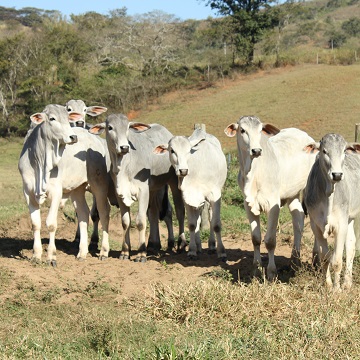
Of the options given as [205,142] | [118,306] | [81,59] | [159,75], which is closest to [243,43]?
[159,75]

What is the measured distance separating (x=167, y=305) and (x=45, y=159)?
333 centimetres

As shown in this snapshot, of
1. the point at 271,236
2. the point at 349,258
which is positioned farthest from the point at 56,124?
the point at 349,258

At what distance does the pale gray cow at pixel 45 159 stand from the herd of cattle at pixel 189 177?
0.04 feet

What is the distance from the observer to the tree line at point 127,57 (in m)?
40.2

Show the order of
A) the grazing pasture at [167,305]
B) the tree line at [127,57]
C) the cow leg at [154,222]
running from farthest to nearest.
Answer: the tree line at [127,57] → the cow leg at [154,222] → the grazing pasture at [167,305]

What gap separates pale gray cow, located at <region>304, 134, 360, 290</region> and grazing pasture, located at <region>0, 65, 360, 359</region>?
0.76ft

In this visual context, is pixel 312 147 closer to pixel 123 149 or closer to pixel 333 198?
pixel 333 198

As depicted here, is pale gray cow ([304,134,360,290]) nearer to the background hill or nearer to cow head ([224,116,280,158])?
cow head ([224,116,280,158])

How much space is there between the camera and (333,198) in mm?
7617

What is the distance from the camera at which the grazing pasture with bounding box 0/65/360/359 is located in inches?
226

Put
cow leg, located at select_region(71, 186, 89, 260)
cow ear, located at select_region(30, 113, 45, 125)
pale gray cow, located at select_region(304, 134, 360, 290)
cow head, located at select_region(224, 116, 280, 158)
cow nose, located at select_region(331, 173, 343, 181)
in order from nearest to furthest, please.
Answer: cow nose, located at select_region(331, 173, 343, 181) → pale gray cow, located at select_region(304, 134, 360, 290) → cow head, located at select_region(224, 116, 280, 158) → cow ear, located at select_region(30, 113, 45, 125) → cow leg, located at select_region(71, 186, 89, 260)

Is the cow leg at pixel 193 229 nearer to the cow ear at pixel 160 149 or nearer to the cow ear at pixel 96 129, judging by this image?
the cow ear at pixel 160 149

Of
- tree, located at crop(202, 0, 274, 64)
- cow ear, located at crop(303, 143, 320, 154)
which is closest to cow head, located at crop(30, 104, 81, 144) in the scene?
cow ear, located at crop(303, 143, 320, 154)

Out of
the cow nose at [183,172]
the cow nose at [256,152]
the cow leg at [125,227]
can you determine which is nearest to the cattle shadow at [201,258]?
the cow leg at [125,227]
